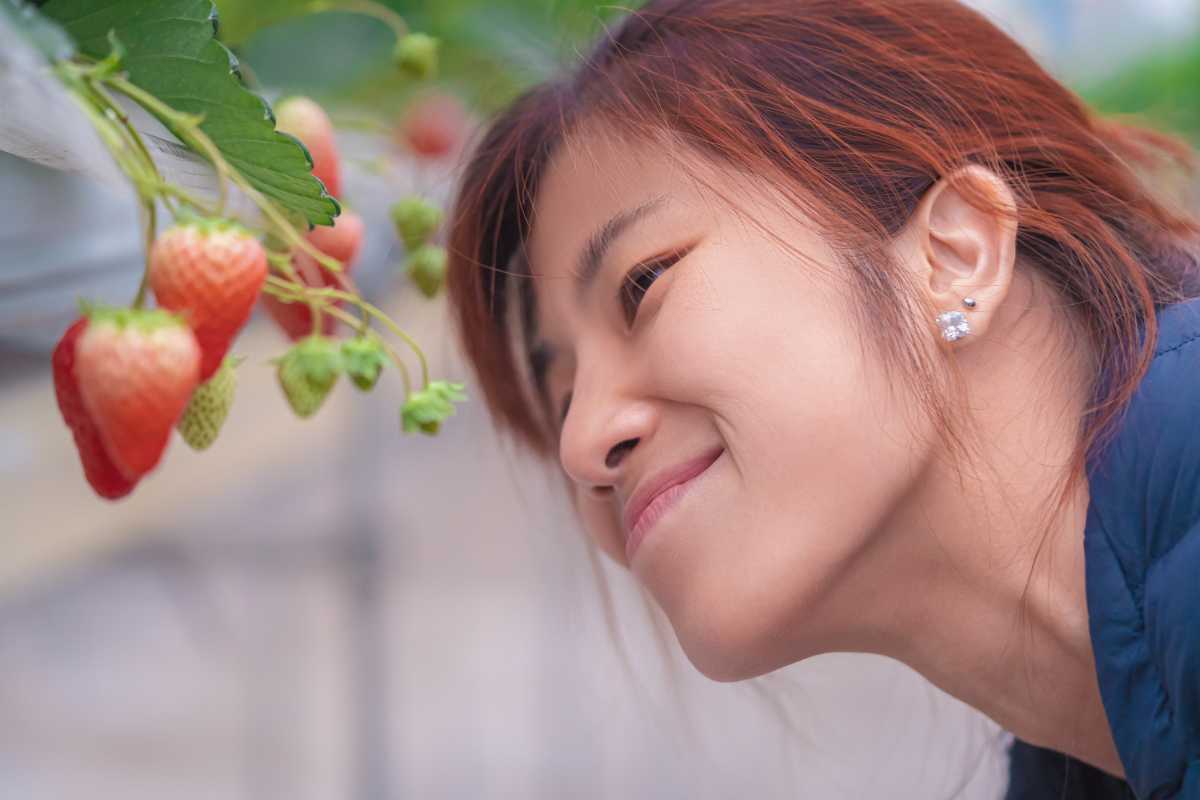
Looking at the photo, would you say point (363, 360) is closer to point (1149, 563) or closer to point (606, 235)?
point (606, 235)

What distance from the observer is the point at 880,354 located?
0.61 metres

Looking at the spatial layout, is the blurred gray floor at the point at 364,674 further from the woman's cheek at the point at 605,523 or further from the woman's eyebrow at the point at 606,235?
the woman's eyebrow at the point at 606,235

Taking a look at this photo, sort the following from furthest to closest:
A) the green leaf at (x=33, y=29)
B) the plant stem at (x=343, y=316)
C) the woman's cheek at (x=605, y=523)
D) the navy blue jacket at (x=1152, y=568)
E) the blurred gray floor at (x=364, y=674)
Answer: the blurred gray floor at (x=364, y=674) → the woman's cheek at (x=605, y=523) → the navy blue jacket at (x=1152, y=568) → the plant stem at (x=343, y=316) → the green leaf at (x=33, y=29)

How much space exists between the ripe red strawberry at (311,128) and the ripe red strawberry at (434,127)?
0.18 metres

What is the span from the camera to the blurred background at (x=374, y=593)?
85cm

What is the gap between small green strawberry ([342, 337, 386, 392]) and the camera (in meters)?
0.45

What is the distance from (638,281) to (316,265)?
7.0 inches

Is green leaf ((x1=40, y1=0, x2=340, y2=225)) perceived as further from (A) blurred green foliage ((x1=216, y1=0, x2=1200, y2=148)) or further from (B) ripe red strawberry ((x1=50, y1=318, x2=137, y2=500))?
(A) blurred green foliage ((x1=216, y1=0, x2=1200, y2=148))

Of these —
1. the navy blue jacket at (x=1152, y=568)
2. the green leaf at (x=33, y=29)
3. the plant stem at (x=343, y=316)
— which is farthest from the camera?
the navy blue jacket at (x=1152, y=568)

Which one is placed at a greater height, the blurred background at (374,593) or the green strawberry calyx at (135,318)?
the green strawberry calyx at (135,318)

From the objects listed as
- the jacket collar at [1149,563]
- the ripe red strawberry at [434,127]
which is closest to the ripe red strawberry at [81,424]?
the ripe red strawberry at [434,127]

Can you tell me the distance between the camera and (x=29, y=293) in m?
0.64

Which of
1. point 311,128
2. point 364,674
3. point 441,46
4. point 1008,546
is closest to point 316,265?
point 311,128

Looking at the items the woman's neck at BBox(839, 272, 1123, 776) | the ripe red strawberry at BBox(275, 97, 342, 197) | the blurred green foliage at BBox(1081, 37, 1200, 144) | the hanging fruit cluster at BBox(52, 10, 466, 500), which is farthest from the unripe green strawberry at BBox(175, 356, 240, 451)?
the blurred green foliage at BBox(1081, 37, 1200, 144)
